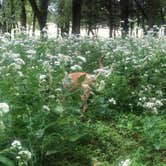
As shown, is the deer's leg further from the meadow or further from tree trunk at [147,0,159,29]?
tree trunk at [147,0,159,29]

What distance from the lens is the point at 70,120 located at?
6055mm

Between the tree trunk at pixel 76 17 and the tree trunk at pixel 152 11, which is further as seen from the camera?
the tree trunk at pixel 152 11

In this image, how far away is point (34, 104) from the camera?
553 cm

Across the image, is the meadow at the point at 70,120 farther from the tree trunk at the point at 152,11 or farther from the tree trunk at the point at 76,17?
the tree trunk at the point at 152,11

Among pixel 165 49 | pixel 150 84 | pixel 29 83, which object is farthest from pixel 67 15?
pixel 29 83

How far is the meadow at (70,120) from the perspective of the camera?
207 inches

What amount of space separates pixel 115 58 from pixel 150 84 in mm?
2462

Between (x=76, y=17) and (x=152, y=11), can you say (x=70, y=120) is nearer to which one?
(x=76, y=17)

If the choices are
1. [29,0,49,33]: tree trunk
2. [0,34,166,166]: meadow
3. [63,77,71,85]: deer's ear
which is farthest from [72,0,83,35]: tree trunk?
[63,77,71,85]: deer's ear

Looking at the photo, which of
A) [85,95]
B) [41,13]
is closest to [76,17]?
[41,13]

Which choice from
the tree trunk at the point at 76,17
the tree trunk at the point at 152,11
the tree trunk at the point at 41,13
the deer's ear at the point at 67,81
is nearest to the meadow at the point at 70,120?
the deer's ear at the point at 67,81

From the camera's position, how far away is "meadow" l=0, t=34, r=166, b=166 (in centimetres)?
525

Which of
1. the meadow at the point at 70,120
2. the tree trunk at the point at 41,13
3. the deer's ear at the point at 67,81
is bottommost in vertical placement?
the meadow at the point at 70,120

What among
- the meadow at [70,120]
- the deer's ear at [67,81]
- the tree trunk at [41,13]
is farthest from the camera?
the tree trunk at [41,13]
